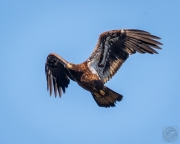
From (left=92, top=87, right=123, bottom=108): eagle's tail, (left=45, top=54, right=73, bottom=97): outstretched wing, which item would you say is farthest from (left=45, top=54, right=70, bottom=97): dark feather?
(left=92, top=87, right=123, bottom=108): eagle's tail

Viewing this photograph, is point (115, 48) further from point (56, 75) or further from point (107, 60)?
point (56, 75)

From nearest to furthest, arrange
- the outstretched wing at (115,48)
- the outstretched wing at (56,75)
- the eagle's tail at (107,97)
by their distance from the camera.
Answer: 1. the outstretched wing at (115,48)
2. the eagle's tail at (107,97)
3. the outstretched wing at (56,75)

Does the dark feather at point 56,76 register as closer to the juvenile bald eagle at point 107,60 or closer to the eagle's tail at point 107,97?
the juvenile bald eagle at point 107,60

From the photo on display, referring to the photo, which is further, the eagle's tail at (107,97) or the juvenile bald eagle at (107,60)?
the eagle's tail at (107,97)

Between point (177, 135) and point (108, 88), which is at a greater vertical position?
point (108, 88)

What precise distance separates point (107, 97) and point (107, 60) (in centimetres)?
118

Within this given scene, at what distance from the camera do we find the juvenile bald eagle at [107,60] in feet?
56.2

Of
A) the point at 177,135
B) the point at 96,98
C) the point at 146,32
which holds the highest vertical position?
the point at 146,32

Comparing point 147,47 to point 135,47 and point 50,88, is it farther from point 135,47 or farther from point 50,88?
point 50,88

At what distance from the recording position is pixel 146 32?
17109 millimetres

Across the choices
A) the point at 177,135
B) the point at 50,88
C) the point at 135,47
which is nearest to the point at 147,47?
the point at 135,47

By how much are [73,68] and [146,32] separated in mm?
2525

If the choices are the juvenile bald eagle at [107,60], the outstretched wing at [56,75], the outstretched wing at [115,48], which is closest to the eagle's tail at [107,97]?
the juvenile bald eagle at [107,60]

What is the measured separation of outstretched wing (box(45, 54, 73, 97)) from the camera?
19.3 meters
